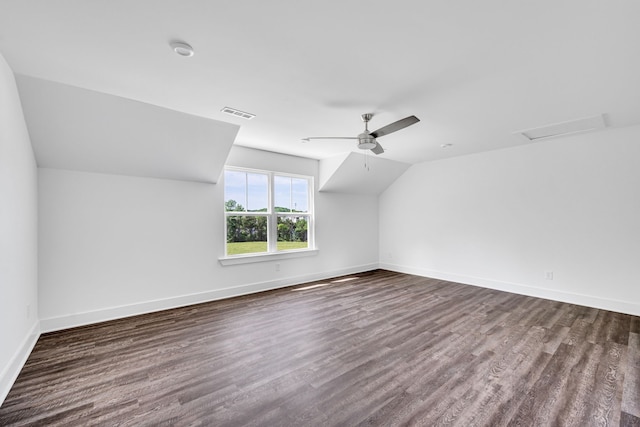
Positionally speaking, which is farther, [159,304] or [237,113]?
[159,304]

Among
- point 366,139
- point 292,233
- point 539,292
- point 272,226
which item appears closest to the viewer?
point 366,139

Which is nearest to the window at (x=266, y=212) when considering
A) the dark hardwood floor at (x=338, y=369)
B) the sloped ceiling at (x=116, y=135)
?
the sloped ceiling at (x=116, y=135)

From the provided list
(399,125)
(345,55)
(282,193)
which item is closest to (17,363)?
(345,55)

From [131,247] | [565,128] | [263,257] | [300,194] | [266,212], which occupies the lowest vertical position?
[263,257]

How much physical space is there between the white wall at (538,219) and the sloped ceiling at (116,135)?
436 cm

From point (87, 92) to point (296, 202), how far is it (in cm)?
350

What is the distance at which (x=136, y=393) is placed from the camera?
2.08 metres

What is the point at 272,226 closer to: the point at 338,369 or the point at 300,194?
the point at 300,194

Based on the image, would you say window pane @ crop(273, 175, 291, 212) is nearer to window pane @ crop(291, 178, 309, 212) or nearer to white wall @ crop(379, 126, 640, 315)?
window pane @ crop(291, 178, 309, 212)

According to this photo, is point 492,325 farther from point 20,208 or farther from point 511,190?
point 20,208

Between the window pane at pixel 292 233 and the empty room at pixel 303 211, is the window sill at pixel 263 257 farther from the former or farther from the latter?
the window pane at pixel 292 233

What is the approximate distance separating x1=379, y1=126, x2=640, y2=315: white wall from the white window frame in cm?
228

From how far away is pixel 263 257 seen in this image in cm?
489

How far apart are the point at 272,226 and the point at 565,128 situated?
4.65m
